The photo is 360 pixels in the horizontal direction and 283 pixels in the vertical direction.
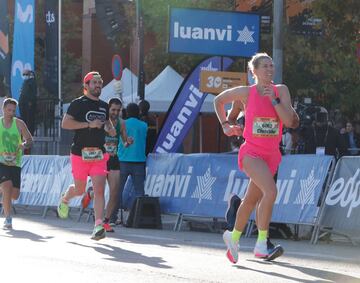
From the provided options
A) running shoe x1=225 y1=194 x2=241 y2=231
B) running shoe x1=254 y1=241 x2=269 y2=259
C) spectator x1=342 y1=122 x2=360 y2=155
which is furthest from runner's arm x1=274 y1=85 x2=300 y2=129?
spectator x1=342 y1=122 x2=360 y2=155

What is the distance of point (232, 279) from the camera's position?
7.57m

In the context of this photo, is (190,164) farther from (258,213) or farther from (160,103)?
(160,103)

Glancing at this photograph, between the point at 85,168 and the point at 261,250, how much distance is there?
3.04 metres

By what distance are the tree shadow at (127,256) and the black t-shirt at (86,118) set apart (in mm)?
1258

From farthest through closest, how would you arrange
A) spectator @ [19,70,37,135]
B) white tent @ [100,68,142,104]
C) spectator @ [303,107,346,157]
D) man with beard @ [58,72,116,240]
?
white tent @ [100,68,142,104] → spectator @ [19,70,37,135] → spectator @ [303,107,346,157] → man with beard @ [58,72,116,240]

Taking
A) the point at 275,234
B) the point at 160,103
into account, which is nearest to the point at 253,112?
the point at 275,234

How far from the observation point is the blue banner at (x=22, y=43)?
23.3 meters

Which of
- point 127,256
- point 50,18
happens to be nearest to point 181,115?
point 50,18

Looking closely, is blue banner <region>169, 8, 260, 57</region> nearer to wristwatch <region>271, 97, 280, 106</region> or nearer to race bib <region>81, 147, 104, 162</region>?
race bib <region>81, 147, 104, 162</region>

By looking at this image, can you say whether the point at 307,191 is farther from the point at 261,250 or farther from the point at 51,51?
the point at 51,51

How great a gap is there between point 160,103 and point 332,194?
12.9 metres

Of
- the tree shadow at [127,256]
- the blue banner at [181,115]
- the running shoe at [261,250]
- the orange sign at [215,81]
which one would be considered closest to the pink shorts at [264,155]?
the running shoe at [261,250]

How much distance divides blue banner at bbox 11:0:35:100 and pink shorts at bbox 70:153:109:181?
1262 centimetres

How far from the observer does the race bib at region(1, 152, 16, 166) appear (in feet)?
42.1
